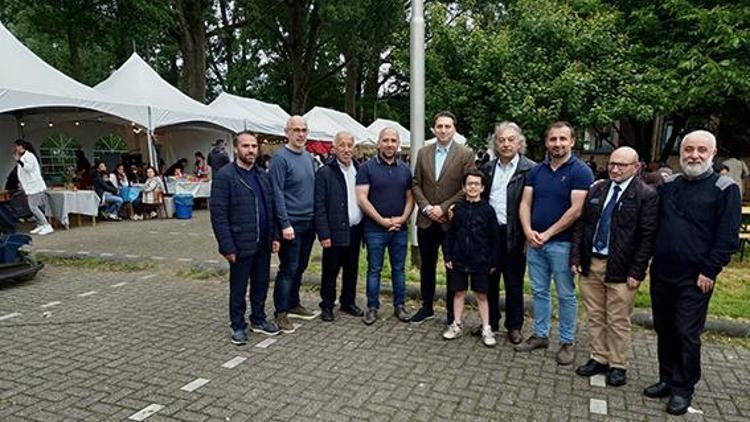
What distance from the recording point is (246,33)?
30922mm

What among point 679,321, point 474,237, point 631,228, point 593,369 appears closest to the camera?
point 679,321

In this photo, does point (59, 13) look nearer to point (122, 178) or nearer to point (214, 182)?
point (122, 178)

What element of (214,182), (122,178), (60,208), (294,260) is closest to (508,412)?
(294,260)

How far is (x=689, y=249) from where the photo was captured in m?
3.21

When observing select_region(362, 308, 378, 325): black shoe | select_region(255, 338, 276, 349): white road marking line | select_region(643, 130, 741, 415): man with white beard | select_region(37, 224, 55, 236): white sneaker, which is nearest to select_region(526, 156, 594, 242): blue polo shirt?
select_region(643, 130, 741, 415): man with white beard

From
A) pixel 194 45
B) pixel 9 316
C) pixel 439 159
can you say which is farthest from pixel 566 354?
pixel 194 45

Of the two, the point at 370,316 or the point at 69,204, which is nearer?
the point at 370,316

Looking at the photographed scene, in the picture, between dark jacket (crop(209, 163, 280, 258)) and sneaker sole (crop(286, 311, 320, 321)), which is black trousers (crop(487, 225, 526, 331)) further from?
dark jacket (crop(209, 163, 280, 258))

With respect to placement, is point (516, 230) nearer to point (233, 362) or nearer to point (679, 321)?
point (679, 321)

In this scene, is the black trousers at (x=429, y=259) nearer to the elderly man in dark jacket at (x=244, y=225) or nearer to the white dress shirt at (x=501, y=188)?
the white dress shirt at (x=501, y=188)

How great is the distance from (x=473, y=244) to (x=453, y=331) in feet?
2.78

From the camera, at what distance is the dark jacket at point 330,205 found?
480cm

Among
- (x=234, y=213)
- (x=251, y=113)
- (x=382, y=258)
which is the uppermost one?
(x=251, y=113)

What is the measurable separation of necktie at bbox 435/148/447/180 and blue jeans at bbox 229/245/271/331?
66.9 inches
